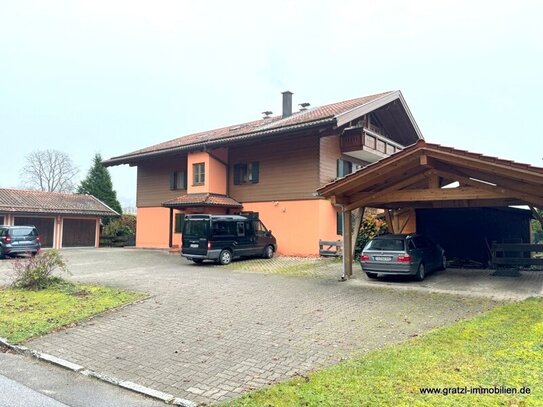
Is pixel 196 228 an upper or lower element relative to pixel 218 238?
upper

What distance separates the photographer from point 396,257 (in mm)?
11914

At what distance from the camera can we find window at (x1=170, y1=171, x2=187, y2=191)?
25.5m

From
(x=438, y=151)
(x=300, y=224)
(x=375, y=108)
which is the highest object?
(x=375, y=108)

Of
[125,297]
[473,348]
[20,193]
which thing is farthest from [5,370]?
[20,193]

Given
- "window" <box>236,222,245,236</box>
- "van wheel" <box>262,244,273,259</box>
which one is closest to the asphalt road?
"window" <box>236,222,245,236</box>

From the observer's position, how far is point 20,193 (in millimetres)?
28969

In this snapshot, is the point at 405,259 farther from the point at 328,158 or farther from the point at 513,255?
the point at 328,158

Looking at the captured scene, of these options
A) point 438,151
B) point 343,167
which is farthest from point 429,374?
point 343,167

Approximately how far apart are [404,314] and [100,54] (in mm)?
13761

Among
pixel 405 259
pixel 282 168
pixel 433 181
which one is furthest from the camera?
pixel 282 168

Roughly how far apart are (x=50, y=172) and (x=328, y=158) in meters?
49.5

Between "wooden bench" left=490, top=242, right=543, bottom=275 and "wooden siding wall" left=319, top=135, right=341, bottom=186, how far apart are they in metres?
8.44

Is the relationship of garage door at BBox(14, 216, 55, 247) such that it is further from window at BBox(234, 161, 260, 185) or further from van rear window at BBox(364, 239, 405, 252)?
van rear window at BBox(364, 239, 405, 252)

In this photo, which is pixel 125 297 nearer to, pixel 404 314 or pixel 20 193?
pixel 404 314
